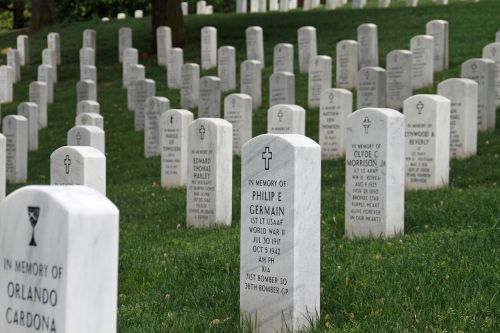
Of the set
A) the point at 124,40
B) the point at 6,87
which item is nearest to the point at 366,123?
the point at 6,87

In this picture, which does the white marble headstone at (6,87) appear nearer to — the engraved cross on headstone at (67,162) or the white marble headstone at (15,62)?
the white marble headstone at (15,62)

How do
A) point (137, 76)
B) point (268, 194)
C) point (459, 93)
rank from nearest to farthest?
point (268, 194), point (459, 93), point (137, 76)

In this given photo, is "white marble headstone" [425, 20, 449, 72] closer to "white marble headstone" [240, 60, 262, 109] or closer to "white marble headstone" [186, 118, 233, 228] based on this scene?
"white marble headstone" [240, 60, 262, 109]

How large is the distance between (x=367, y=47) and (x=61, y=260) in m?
19.5

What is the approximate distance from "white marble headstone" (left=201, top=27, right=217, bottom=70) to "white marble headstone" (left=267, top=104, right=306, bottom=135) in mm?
12717

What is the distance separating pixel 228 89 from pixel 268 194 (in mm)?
17572

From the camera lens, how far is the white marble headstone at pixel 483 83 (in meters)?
16.7

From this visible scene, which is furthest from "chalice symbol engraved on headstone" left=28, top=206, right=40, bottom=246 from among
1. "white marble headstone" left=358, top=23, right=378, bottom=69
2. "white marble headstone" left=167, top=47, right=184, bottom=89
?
"white marble headstone" left=167, top=47, right=184, bottom=89

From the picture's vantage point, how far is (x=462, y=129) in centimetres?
1481

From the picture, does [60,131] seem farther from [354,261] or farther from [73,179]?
[354,261]

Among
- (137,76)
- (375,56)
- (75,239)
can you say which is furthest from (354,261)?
(137,76)

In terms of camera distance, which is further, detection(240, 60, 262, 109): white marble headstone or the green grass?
detection(240, 60, 262, 109): white marble headstone

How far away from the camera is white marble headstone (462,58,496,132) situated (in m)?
16.7

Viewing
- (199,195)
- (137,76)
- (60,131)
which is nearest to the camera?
(199,195)
